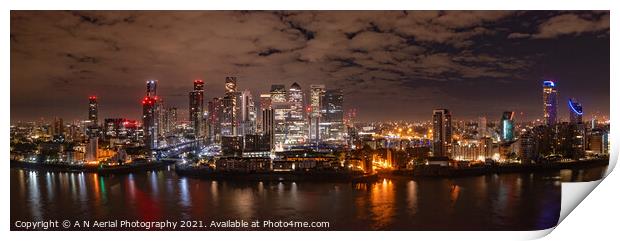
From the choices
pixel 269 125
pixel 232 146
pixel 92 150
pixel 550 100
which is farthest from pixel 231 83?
pixel 92 150

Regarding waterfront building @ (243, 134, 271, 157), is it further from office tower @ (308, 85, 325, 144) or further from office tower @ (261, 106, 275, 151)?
office tower @ (308, 85, 325, 144)

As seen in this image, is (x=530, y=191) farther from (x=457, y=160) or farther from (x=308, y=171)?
(x=308, y=171)

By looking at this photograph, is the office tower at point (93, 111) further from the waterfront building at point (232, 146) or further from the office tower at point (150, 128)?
the waterfront building at point (232, 146)

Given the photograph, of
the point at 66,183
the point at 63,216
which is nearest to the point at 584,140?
the point at 63,216

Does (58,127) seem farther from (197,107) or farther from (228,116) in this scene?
Result: (228,116)

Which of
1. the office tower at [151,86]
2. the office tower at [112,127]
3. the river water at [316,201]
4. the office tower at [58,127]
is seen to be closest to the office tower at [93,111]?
the office tower at [112,127]
